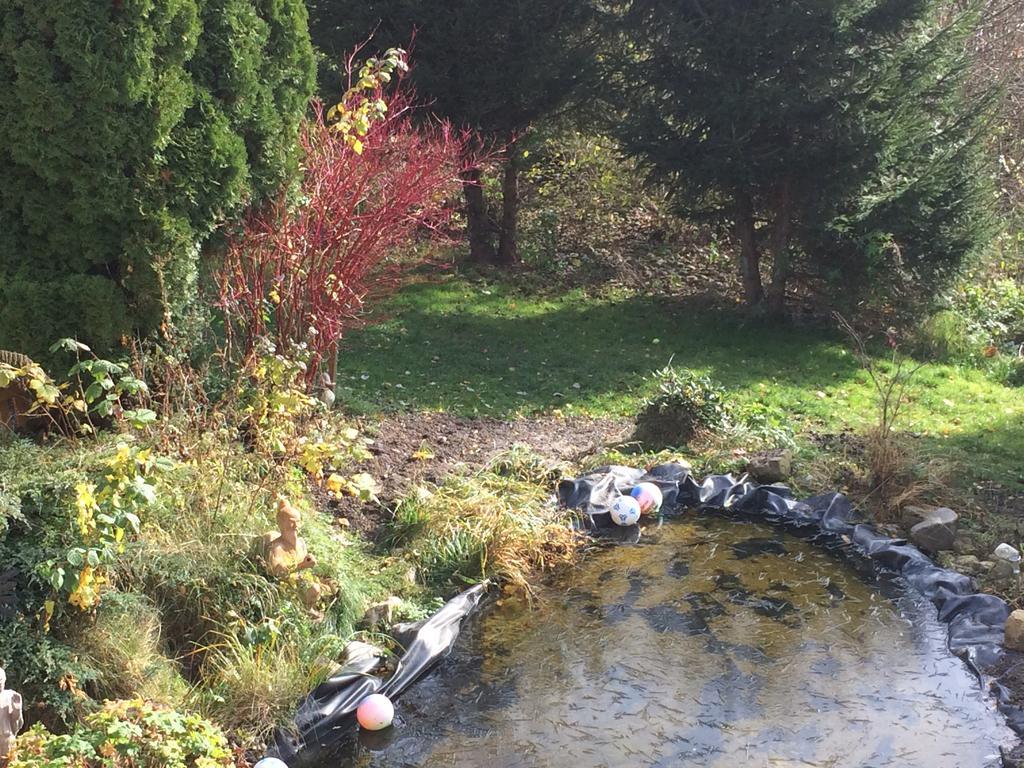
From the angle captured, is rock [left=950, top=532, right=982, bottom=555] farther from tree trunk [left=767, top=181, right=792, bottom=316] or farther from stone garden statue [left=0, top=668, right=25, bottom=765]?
tree trunk [left=767, top=181, right=792, bottom=316]

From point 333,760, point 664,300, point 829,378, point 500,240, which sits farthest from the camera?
point 500,240

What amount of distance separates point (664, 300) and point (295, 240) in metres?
6.89

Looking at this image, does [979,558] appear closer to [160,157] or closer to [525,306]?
[160,157]

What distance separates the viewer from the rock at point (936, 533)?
5609 millimetres

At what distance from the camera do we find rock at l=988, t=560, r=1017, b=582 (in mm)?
5145

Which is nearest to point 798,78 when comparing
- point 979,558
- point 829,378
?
point 829,378

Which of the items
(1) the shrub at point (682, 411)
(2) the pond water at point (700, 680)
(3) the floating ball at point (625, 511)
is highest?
(1) the shrub at point (682, 411)

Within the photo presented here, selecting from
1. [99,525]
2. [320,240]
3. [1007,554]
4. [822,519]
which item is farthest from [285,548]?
[1007,554]

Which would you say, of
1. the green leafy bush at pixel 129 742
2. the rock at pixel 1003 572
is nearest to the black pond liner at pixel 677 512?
the rock at pixel 1003 572

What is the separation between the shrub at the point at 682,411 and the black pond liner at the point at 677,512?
57 centimetres

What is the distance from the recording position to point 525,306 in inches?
458

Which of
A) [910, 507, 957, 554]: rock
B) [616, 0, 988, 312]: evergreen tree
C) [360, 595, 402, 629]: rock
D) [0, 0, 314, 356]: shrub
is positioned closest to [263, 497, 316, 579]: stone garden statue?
[360, 595, 402, 629]: rock

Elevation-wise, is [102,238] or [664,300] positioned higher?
[102,238]

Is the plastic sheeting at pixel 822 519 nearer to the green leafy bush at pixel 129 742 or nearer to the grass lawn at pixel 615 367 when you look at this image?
the grass lawn at pixel 615 367
